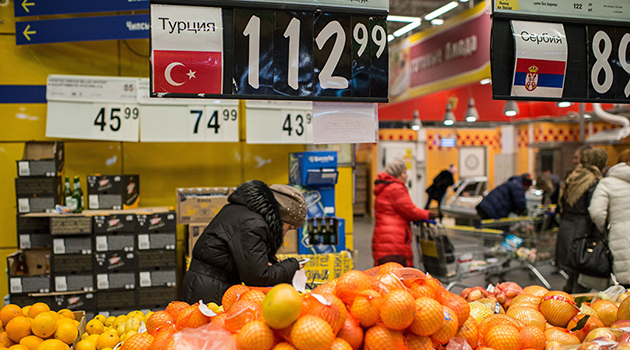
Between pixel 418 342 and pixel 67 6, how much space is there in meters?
4.65

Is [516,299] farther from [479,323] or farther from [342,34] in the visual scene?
[342,34]

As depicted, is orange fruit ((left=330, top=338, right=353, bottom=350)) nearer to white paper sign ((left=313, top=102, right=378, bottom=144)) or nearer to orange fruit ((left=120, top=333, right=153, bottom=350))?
orange fruit ((left=120, top=333, right=153, bottom=350))

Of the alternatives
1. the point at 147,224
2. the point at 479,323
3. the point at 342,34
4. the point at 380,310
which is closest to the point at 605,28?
the point at 342,34

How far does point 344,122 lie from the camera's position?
2328 millimetres

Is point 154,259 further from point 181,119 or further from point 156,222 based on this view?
point 181,119

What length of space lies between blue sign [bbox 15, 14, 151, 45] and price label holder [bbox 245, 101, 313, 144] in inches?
51.8

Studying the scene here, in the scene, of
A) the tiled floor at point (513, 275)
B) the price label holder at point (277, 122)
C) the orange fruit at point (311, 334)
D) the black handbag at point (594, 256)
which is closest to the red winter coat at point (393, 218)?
the tiled floor at point (513, 275)

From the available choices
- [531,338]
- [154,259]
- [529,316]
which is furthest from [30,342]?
[154,259]

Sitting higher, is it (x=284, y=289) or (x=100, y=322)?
(x=284, y=289)

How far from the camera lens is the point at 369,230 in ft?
38.6

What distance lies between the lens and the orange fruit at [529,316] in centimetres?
196

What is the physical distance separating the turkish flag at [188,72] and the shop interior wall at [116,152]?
3.32 m

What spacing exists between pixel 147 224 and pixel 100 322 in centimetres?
215

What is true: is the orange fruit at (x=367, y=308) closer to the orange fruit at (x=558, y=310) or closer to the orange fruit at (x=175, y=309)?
the orange fruit at (x=175, y=309)
